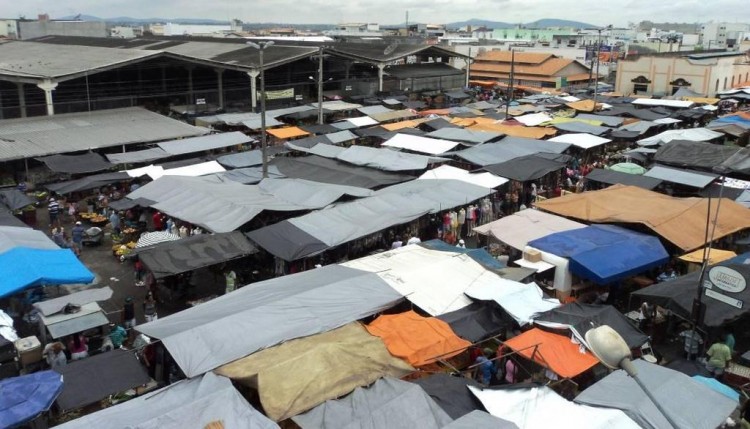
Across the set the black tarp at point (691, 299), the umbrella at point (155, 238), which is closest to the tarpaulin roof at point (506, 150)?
the black tarp at point (691, 299)

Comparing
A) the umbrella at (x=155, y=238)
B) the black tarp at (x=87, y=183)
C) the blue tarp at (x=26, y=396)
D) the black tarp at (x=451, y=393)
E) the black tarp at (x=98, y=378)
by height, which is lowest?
the black tarp at (x=98, y=378)

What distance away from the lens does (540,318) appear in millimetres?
9047

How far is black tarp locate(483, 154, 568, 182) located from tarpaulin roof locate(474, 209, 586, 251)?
3.24 metres

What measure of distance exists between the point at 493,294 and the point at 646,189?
28.1ft

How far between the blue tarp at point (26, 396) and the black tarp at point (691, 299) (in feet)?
29.2

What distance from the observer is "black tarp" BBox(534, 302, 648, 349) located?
867cm

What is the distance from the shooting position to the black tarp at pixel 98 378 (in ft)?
23.4

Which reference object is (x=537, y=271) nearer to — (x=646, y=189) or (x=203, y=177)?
(x=646, y=189)

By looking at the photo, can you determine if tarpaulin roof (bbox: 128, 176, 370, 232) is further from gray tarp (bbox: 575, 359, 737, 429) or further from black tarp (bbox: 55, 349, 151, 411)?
gray tarp (bbox: 575, 359, 737, 429)

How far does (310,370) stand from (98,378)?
9.11 ft

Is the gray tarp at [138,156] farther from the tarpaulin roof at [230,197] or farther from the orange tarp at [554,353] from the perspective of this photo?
the orange tarp at [554,353]

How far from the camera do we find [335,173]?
1662 centimetres

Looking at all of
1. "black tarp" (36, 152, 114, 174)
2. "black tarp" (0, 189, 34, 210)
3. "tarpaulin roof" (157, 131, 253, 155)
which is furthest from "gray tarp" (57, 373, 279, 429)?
"tarpaulin roof" (157, 131, 253, 155)

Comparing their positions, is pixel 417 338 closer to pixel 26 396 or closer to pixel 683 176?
pixel 26 396
